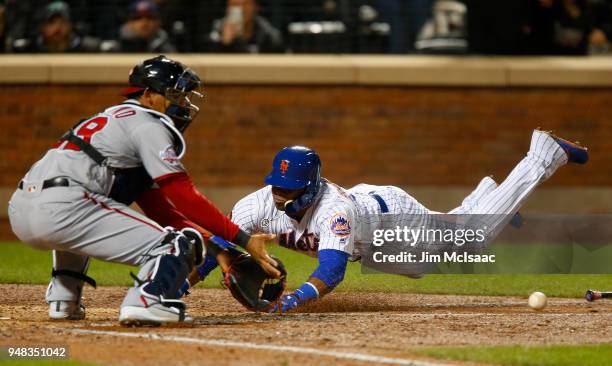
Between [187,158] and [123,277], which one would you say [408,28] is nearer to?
[187,158]

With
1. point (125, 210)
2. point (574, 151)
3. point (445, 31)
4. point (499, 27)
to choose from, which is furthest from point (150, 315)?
point (499, 27)

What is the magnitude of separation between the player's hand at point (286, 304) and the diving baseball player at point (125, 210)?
522 mm

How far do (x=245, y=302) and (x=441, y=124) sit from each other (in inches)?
314

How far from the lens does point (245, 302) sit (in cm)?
688

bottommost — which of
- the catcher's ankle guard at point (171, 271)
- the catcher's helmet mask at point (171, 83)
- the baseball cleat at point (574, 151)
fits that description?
the catcher's ankle guard at point (171, 271)

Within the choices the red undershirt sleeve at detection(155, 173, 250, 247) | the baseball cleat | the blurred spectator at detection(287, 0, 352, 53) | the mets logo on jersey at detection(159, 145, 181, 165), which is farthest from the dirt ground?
the blurred spectator at detection(287, 0, 352, 53)

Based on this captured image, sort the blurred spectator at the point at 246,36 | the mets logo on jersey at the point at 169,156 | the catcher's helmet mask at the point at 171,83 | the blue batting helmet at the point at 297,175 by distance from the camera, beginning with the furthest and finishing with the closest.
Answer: the blurred spectator at the point at 246,36, the blue batting helmet at the point at 297,175, the catcher's helmet mask at the point at 171,83, the mets logo on jersey at the point at 169,156

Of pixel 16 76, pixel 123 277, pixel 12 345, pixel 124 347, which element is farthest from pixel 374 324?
pixel 16 76

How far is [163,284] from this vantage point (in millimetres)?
6172

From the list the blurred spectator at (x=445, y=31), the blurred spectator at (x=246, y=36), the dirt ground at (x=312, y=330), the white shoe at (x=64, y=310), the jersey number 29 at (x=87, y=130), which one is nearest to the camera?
the dirt ground at (x=312, y=330)

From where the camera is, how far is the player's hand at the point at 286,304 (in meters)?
6.85

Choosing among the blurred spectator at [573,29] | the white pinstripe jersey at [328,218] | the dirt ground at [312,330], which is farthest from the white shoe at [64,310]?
the blurred spectator at [573,29]

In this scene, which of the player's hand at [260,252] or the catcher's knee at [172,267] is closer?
the catcher's knee at [172,267]

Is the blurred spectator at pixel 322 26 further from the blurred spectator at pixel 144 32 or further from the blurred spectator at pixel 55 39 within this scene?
the blurred spectator at pixel 55 39
